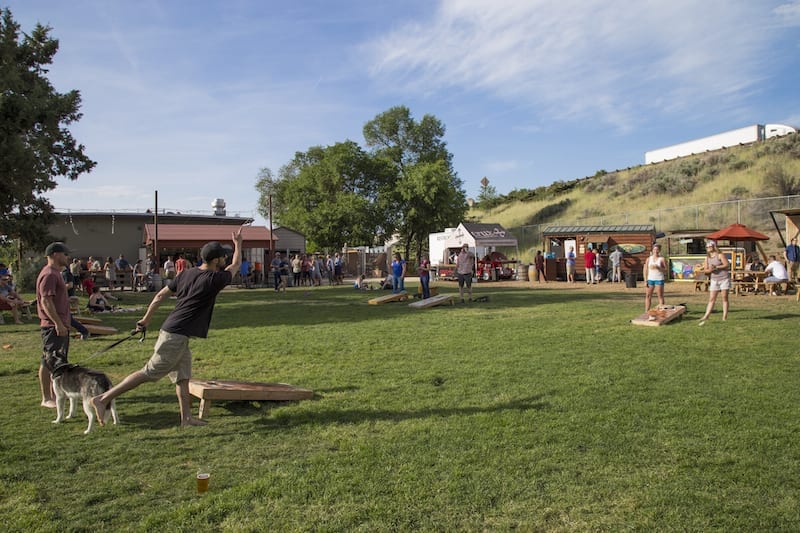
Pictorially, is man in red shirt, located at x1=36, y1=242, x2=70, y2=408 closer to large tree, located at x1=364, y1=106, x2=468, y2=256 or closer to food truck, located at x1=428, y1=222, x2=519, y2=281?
food truck, located at x1=428, y1=222, x2=519, y2=281

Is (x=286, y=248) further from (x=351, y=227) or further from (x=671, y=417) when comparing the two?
(x=671, y=417)

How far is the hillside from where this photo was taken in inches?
1346

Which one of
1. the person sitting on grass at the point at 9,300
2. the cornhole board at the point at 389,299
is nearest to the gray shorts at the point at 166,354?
the person sitting on grass at the point at 9,300

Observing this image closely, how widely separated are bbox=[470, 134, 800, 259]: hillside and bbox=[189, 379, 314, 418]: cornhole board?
100 feet

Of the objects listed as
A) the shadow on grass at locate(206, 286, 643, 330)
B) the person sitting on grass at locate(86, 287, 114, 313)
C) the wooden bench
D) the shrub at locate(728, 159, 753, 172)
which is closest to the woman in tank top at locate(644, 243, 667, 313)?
the shadow on grass at locate(206, 286, 643, 330)

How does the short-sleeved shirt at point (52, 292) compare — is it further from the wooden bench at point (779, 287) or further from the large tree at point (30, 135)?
the wooden bench at point (779, 287)

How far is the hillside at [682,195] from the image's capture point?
34.2 meters

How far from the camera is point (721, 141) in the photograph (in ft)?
176

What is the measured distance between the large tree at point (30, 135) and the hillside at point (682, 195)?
95.6 ft

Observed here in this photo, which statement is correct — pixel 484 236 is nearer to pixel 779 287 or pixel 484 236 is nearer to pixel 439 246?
pixel 439 246

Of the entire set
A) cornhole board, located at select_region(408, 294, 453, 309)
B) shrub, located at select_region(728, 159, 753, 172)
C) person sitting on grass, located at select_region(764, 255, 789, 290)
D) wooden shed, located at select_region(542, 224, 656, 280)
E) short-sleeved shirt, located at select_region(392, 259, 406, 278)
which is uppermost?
shrub, located at select_region(728, 159, 753, 172)

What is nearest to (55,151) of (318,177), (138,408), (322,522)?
(138,408)

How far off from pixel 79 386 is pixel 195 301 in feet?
4.91

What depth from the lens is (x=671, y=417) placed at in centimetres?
544
